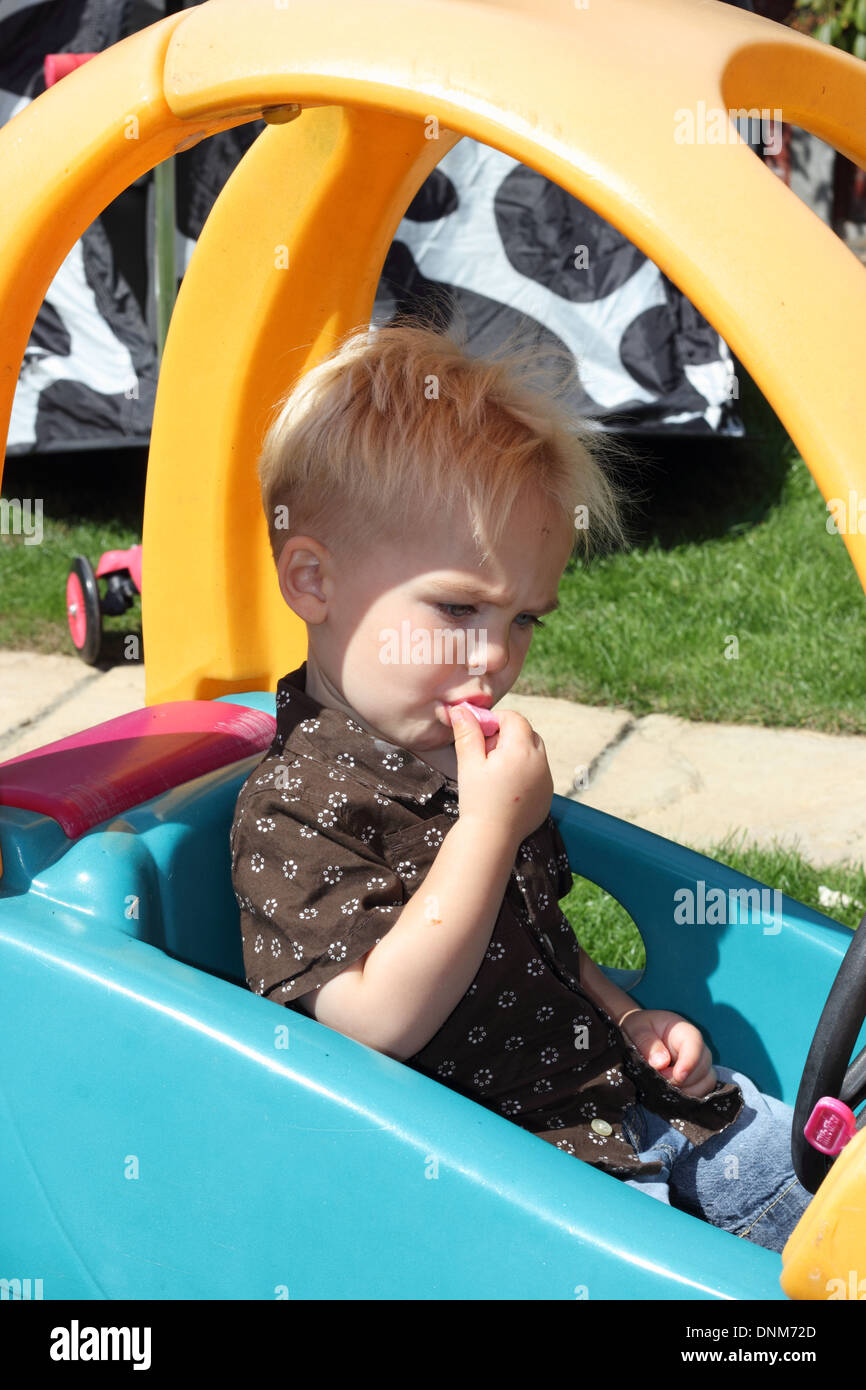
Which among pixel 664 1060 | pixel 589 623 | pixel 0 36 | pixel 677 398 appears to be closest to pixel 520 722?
pixel 664 1060

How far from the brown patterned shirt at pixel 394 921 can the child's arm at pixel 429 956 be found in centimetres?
3

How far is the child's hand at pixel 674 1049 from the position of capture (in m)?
1.43

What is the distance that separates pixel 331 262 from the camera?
159cm

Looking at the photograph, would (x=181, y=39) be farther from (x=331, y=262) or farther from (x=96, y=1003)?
(x=96, y=1003)

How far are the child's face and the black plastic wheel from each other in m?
1.98

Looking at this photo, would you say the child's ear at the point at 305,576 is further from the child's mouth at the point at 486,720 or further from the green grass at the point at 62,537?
the green grass at the point at 62,537

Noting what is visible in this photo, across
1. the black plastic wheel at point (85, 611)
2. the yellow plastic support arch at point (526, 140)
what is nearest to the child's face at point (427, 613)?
the yellow plastic support arch at point (526, 140)

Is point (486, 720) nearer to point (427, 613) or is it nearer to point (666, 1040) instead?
point (427, 613)

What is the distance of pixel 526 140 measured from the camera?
36.6 inches

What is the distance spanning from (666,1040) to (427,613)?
55 cm

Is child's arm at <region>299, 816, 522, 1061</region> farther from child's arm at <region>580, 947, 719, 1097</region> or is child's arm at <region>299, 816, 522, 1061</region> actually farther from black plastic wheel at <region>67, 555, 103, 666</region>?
black plastic wheel at <region>67, 555, 103, 666</region>

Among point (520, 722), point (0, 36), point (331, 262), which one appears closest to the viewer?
point (520, 722)

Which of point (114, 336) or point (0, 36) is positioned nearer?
point (0, 36)

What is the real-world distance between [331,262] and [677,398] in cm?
279
